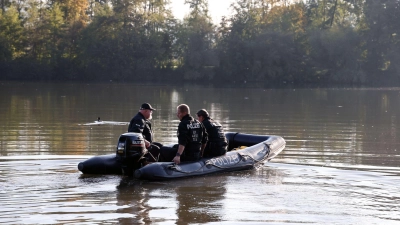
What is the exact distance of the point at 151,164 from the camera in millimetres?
10594

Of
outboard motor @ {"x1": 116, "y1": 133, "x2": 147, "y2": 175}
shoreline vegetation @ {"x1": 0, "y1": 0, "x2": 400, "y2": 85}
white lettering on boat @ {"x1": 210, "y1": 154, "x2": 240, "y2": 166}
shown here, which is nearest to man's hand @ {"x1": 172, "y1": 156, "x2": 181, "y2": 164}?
outboard motor @ {"x1": 116, "y1": 133, "x2": 147, "y2": 175}

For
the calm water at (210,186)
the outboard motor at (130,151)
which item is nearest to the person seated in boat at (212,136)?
the calm water at (210,186)

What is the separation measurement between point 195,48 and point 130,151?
54.4m

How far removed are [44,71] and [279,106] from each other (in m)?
37.2

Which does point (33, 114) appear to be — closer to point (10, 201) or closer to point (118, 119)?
point (118, 119)

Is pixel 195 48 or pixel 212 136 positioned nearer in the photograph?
pixel 212 136

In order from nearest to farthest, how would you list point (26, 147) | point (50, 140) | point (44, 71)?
point (26, 147) → point (50, 140) → point (44, 71)

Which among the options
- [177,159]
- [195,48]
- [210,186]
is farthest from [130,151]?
[195,48]

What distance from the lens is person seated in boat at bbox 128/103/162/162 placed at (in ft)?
36.8

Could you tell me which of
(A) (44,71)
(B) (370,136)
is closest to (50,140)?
(B) (370,136)

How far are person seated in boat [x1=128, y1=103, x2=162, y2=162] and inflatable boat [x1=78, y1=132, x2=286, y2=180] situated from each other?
524 mm

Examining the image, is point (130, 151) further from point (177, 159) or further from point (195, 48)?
point (195, 48)

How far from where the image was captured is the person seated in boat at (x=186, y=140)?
10.9 m

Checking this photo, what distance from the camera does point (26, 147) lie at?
14.4 metres
